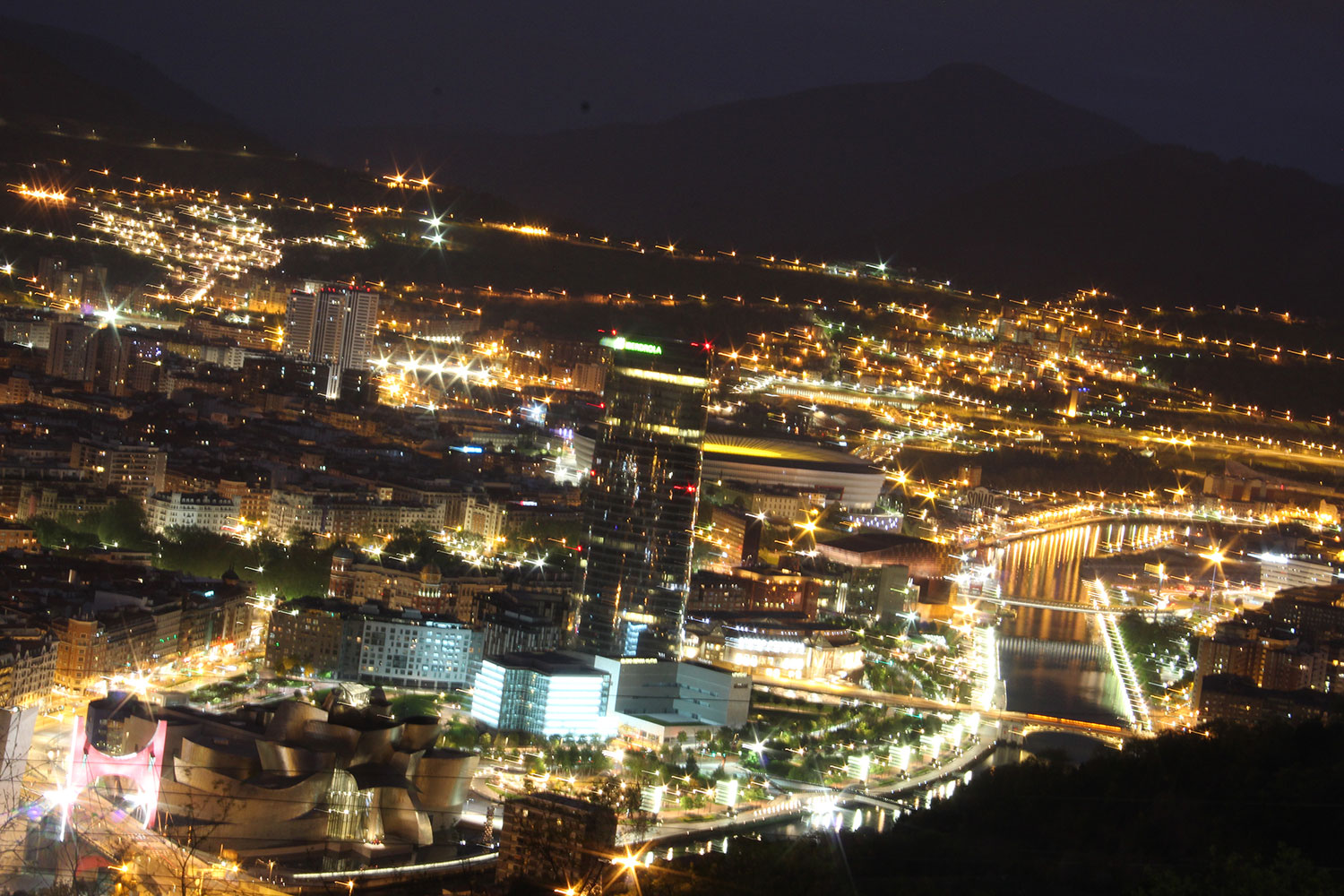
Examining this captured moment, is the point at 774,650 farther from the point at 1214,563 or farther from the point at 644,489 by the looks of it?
the point at 1214,563

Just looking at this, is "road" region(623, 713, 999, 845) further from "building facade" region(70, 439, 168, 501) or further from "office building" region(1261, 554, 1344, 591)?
"office building" region(1261, 554, 1344, 591)

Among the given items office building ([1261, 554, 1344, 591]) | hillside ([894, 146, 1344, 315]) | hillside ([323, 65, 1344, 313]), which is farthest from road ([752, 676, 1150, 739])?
hillside ([323, 65, 1344, 313])

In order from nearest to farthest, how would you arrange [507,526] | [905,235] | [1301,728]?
1. [1301,728]
2. [507,526]
3. [905,235]

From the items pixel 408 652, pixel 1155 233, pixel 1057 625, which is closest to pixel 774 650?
pixel 408 652

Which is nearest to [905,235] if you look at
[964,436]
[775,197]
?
[775,197]

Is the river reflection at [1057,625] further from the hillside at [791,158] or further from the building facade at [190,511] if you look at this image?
the hillside at [791,158]

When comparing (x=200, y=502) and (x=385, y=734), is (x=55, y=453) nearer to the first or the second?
(x=200, y=502)
